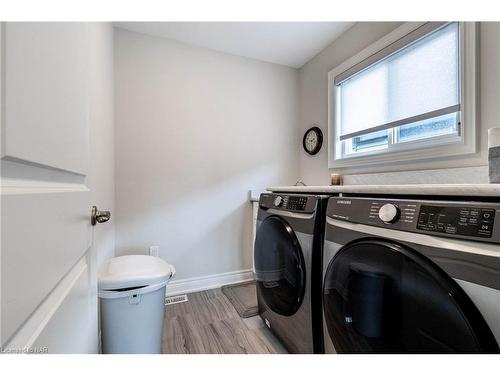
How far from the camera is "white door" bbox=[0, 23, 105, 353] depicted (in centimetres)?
27

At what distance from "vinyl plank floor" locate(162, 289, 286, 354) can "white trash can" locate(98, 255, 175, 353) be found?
10.0 inches

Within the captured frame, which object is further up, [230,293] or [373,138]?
[373,138]

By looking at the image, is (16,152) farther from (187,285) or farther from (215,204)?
(187,285)

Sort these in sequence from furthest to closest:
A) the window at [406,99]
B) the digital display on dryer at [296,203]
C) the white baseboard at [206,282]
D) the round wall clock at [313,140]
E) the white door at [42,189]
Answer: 1. the round wall clock at [313,140]
2. the white baseboard at [206,282]
3. the window at [406,99]
4. the digital display on dryer at [296,203]
5. the white door at [42,189]

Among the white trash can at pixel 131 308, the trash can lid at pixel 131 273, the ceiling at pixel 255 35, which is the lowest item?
the white trash can at pixel 131 308

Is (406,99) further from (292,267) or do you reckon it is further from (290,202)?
(292,267)

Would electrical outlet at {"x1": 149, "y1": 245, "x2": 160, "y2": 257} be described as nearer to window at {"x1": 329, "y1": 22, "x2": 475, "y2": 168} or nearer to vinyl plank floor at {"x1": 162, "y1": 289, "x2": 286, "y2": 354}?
vinyl plank floor at {"x1": 162, "y1": 289, "x2": 286, "y2": 354}

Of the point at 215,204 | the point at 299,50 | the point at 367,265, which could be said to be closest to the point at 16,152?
the point at 367,265

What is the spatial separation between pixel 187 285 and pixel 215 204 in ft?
2.63

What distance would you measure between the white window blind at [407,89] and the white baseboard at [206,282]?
171 centimetres

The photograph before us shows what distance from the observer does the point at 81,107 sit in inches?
23.0

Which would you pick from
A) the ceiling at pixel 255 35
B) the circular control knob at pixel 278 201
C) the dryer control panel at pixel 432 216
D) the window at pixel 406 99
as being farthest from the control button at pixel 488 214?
the ceiling at pixel 255 35

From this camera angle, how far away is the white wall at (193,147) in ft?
5.95

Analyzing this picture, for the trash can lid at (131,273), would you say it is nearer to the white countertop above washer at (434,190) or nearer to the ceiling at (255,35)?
the white countertop above washer at (434,190)
